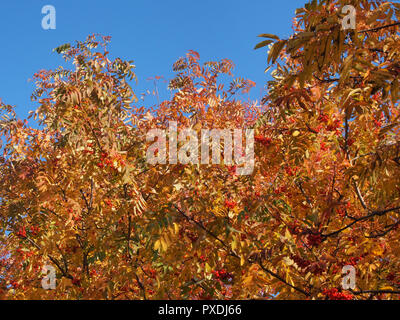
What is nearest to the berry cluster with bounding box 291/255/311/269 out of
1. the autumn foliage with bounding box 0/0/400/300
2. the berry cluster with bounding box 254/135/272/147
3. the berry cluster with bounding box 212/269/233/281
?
the autumn foliage with bounding box 0/0/400/300

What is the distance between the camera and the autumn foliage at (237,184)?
13.1 ft

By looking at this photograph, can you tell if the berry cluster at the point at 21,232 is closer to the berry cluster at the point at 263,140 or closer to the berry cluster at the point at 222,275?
the berry cluster at the point at 222,275

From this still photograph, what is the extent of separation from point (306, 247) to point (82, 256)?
4.61 metres

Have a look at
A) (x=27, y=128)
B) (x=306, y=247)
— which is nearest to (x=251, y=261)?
(x=306, y=247)

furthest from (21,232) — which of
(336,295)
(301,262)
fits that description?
(336,295)

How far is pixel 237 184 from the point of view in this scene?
A: 5.55 m

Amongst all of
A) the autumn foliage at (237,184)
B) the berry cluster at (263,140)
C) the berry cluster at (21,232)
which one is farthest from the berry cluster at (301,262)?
the berry cluster at (21,232)

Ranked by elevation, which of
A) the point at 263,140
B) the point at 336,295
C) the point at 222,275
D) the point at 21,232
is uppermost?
the point at 263,140

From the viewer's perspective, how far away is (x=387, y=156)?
3.50 meters

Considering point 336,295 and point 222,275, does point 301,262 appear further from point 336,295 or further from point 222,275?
point 222,275

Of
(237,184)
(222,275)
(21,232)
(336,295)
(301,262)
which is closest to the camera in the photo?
(336,295)

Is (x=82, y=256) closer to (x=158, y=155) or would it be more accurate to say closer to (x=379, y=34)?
(x=158, y=155)

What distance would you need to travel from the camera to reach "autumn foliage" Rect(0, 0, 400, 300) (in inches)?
157

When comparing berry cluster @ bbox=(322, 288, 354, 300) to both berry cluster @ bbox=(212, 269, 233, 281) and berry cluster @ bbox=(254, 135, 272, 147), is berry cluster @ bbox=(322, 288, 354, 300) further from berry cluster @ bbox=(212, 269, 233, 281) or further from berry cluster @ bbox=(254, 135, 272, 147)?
berry cluster @ bbox=(254, 135, 272, 147)
